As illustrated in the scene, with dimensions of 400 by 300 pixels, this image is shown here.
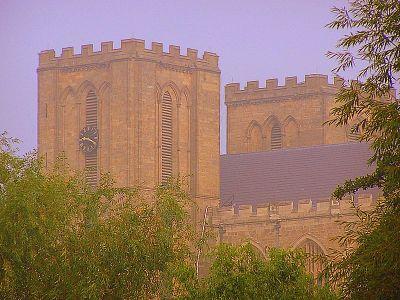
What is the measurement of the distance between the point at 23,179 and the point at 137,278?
4.48 meters

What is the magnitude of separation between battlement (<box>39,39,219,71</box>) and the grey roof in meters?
7.42

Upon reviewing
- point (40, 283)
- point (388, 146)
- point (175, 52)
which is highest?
point (175, 52)

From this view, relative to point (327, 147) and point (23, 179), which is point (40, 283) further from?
point (327, 147)

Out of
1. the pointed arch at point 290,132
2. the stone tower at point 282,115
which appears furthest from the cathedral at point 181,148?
the pointed arch at point 290,132

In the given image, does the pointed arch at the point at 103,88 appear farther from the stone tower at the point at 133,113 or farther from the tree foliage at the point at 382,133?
the tree foliage at the point at 382,133

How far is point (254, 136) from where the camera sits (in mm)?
105562

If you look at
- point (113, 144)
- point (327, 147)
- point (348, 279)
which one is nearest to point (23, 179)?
point (348, 279)

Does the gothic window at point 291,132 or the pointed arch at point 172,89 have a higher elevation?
the pointed arch at point 172,89

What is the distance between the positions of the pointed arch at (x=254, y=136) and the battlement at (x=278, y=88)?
1.68 m

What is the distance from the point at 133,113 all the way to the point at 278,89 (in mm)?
17719

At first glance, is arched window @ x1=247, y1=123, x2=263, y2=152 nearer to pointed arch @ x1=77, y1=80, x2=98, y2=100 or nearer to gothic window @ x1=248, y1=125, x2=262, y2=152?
gothic window @ x1=248, y1=125, x2=262, y2=152

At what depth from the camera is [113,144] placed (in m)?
89.8

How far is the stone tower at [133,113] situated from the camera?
8912 cm

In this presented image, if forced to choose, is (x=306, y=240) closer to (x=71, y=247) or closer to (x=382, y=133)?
(x=71, y=247)
